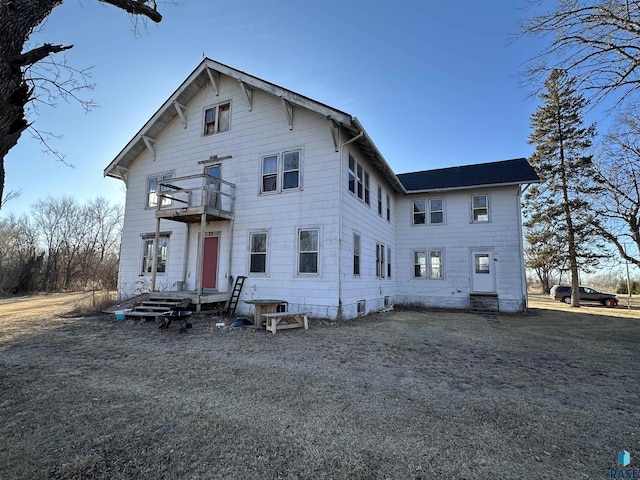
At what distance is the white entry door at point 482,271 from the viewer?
575 inches

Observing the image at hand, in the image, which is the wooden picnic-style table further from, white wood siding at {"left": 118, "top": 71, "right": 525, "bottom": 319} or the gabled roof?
the gabled roof

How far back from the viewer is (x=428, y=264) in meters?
15.9

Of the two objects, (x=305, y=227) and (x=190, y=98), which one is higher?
(x=190, y=98)

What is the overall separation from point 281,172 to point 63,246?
2945 cm

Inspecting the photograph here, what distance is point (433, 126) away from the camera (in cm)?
1431

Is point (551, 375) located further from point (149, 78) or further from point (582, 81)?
point (149, 78)

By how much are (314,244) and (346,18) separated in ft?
24.8

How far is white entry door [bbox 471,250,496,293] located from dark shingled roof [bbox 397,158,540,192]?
3.34 metres

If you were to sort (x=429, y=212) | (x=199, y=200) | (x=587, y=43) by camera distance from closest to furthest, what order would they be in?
(x=587, y=43)
(x=199, y=200)
(x=429, y=212)

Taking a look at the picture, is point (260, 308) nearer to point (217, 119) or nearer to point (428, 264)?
point (217, 119)

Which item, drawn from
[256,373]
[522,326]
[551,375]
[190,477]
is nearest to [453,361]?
[551,375]

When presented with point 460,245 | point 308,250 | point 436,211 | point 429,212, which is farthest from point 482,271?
point 308,250

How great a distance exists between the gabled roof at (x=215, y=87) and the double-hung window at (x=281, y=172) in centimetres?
168

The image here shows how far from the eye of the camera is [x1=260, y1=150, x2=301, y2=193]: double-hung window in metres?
10.8
